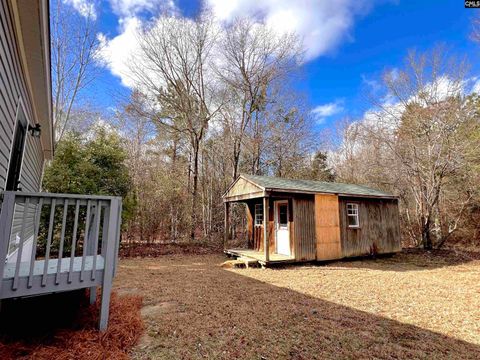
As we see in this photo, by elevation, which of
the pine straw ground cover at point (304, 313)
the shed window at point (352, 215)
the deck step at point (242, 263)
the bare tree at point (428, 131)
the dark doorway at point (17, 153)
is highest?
the bare tree at point (428, 131)

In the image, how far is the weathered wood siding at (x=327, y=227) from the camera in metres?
8.75

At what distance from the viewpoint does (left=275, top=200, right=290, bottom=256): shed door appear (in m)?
8.84

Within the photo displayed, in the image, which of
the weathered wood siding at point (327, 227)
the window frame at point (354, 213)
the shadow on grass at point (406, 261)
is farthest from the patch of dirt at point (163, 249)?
the window frame at point (354, 213)

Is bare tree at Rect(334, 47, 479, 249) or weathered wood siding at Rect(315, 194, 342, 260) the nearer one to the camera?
weathered wood siding at Rect(315, 194, 342, 260)

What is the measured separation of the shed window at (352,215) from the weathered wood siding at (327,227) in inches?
32.2

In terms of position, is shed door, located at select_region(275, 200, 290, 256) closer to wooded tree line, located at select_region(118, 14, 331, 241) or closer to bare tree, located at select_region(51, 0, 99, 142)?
wooded tree line, located at select_region(118, 14, 331, 241)

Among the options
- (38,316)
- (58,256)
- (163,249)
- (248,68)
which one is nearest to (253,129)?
(248,68)

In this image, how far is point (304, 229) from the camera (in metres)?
8.51

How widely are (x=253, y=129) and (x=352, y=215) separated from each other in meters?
8.18

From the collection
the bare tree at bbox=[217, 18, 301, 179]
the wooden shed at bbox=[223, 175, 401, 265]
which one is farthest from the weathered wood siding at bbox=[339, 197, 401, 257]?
the bare tree at bbox=[217, 18, 301, 179]

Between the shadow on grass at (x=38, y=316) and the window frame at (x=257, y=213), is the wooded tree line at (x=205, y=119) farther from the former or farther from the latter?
the shadow on grass at (x=38, y=316)

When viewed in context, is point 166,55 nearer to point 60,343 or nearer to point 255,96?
point 255,96

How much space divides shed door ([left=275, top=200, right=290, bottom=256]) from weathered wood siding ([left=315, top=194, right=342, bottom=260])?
3.37 ft

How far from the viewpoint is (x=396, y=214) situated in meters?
10.8
